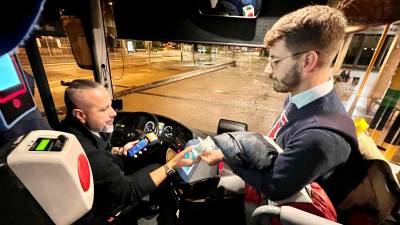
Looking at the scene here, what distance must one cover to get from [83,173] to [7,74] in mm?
735

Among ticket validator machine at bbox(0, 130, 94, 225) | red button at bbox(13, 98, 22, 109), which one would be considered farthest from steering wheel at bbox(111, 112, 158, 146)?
ticket validator machine at bbox(0, 130, 94, 225)

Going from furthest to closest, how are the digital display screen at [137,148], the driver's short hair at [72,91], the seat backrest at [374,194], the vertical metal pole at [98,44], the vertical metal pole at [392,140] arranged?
the vertical metal pole at [392,140] → the vertical metal pole at [98,44] → the digital display screen at [137,148] → the driver's short hair at [72,91] → the seat backrest at [374,194]

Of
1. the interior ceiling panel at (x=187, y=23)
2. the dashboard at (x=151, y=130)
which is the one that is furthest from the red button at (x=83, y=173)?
the interior ceiling panel at (x=187, y=23)

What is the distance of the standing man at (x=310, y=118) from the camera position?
0.97 meters

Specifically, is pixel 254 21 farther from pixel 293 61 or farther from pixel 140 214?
pixel 140 214

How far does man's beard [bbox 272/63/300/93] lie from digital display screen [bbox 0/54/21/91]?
1.53 meters

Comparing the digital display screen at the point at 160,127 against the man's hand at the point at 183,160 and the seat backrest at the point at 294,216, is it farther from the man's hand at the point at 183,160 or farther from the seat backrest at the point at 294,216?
the seat backrest at the point at 294,216

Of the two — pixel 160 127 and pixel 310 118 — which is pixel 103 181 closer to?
pixel 160 127

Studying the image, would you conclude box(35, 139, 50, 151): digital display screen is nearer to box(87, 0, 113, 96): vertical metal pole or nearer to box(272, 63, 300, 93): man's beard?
box(272, 63, 300, 93): man's beard

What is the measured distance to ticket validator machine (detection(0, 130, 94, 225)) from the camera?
0.76 metres

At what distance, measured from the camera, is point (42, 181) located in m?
0.80

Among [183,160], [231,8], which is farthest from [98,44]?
[183,160]

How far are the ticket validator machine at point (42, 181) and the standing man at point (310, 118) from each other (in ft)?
2.52

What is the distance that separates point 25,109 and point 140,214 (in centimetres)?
151
